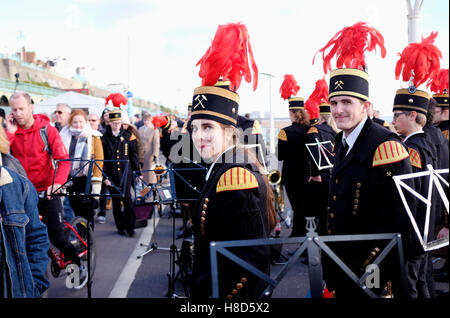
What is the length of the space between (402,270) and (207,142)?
1.16 meters

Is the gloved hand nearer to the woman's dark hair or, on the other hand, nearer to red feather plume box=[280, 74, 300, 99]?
the woman's dark hair

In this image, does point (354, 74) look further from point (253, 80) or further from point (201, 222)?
point (201, 222)

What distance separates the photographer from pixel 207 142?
221 centimetres

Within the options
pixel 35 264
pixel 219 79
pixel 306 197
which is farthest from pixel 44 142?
pixel 306 197

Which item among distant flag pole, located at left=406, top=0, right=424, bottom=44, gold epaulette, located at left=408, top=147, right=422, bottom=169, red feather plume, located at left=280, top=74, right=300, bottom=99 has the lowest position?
gold epaulette, located at left=408, top=147, right=422, bottom=169

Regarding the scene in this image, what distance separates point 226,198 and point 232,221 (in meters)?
0.12

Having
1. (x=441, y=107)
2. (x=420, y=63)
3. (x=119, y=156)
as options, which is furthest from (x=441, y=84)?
(x=119, y=156)

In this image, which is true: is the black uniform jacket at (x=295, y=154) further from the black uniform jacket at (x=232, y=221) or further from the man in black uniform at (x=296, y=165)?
the black uniform jacket at (x=232, y=221)

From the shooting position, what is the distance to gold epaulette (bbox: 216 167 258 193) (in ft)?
6.53

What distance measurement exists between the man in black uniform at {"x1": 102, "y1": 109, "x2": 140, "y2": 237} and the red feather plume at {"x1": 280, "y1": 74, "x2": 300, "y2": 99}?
10.1 ft

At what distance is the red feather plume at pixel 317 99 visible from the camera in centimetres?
615

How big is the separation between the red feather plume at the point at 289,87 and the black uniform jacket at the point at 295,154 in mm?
1250

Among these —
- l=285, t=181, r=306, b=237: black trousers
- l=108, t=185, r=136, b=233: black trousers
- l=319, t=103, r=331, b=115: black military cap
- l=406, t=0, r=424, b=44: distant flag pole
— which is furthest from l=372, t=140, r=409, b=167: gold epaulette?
l=108, t=185, r=136, b=233: black trousers
